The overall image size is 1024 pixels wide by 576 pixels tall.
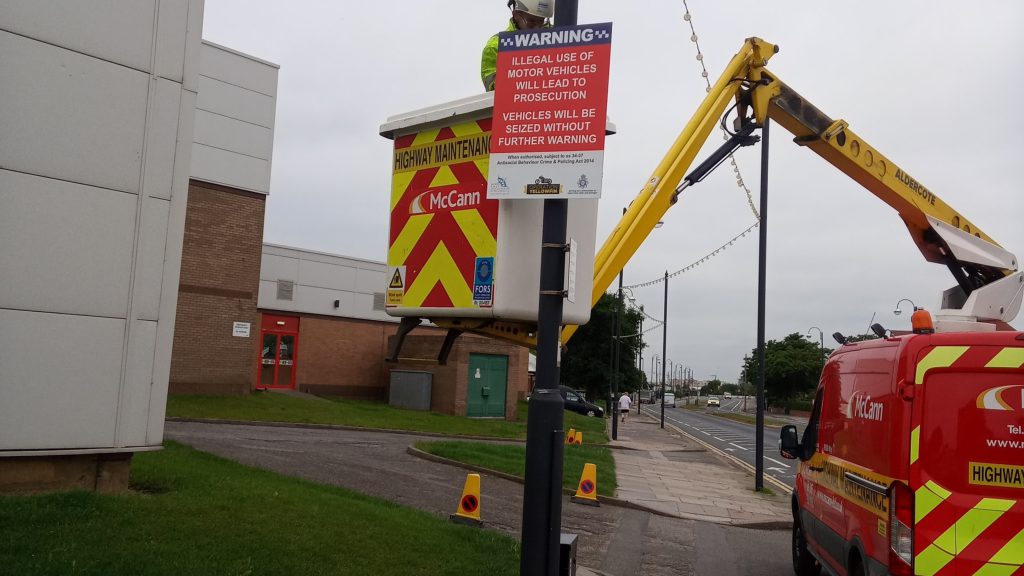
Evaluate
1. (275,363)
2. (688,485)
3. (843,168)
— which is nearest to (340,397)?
(275,363)

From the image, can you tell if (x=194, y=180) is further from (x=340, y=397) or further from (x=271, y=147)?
(x=340, y=397)

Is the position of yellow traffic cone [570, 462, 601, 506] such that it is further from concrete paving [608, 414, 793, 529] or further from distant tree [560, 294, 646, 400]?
distant tree [560, 294, 646, 400]

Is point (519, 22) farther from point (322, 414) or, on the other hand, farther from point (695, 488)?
point (322, 414)

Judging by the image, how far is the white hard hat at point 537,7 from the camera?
468 centimetres

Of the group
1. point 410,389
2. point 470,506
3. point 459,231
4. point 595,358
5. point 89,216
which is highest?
point 595,358

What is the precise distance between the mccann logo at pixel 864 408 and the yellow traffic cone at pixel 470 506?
4.58 meters

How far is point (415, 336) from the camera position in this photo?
34.3 m

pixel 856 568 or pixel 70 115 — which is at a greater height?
pixel 70 115

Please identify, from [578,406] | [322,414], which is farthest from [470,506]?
[578,406]

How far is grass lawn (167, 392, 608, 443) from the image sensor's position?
22.2 metres

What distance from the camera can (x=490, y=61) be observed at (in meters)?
4.84

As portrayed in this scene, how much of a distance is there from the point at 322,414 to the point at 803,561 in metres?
17.8

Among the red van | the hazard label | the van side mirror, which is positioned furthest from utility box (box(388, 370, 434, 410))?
the hazard label

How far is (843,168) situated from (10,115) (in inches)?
345
